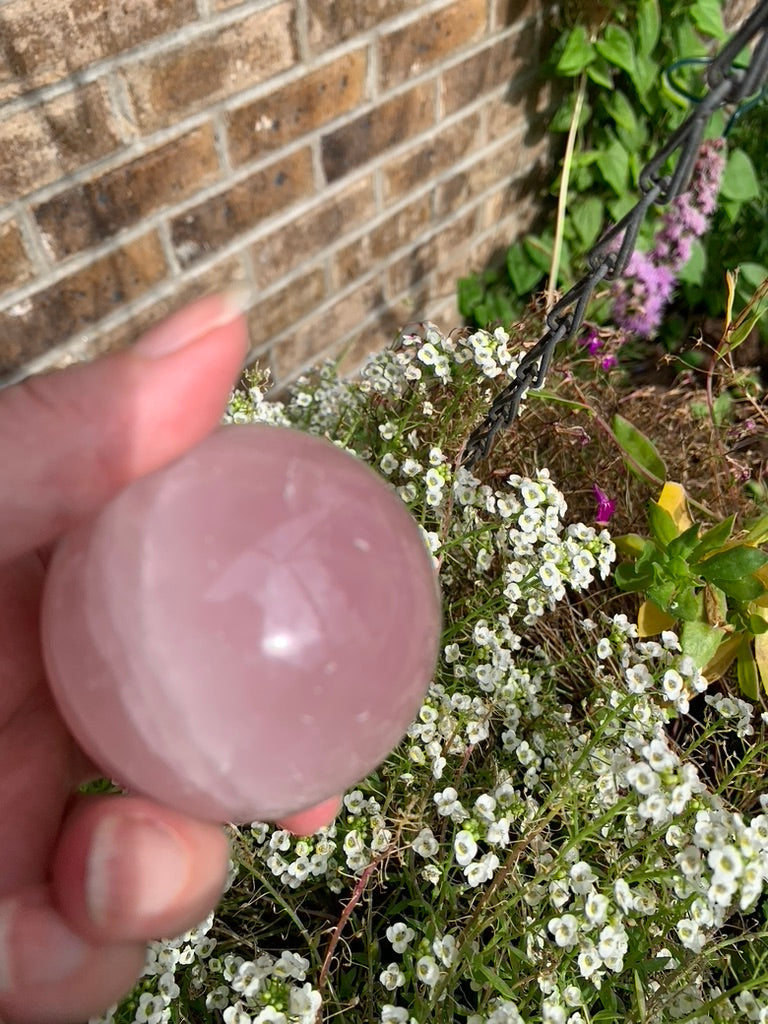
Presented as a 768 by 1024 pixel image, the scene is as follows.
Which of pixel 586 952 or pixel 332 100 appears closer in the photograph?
pixel 586 952

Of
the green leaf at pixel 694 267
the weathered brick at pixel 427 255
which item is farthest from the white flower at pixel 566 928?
the green leaf at pixel 694 267

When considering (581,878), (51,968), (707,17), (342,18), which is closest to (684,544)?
(581,878)

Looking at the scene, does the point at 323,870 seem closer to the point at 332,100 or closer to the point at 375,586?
the point at 375,586

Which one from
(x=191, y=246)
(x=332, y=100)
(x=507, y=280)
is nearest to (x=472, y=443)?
(x=191, y=246)

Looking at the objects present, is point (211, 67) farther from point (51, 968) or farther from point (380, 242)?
point (51, 968)

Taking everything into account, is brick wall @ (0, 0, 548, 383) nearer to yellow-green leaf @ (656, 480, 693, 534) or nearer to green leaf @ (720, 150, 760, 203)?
green leaf @ (720, 150, 760, 203)
